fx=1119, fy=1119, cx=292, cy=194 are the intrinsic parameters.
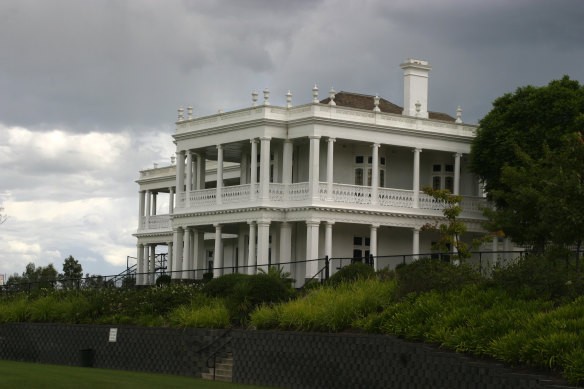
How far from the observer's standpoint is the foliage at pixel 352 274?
3584cm

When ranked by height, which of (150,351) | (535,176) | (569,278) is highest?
(535,176)

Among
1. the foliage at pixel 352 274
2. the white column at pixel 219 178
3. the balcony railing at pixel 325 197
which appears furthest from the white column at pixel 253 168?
the foliage at pixel 352 274

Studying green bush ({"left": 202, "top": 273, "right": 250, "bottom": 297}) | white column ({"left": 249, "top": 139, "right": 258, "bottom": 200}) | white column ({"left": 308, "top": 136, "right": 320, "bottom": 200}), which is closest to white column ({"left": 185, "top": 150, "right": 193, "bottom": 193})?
white column ({"left": 249, "top": 139, "right": 258, "bottom": 200})

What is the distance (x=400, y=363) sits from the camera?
83.5 feet

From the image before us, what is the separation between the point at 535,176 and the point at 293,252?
13600 millimetres

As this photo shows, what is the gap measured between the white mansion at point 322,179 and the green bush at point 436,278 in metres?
19.0

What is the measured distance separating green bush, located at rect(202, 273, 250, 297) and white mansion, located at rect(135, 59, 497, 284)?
12725 millimetres

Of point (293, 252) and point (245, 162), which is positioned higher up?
point (245, 162)

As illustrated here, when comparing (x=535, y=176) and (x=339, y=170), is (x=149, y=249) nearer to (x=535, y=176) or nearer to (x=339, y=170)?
(x=339, y=170)

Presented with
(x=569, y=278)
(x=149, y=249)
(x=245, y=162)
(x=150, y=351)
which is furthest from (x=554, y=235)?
(x=149, y=249)

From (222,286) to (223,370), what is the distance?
5988 millimetres

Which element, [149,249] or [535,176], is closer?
[535,176]

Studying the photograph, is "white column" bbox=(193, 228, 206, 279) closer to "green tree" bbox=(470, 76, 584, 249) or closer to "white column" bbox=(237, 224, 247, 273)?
"white column" bbox=(237, 224, 247, 273)

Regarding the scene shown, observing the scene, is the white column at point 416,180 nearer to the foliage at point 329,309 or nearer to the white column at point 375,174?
the white column at point 375,174
